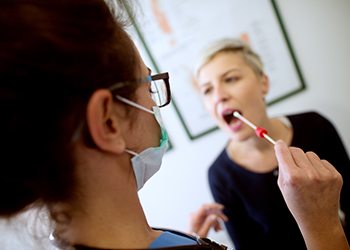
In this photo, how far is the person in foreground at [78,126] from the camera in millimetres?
420

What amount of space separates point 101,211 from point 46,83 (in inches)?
9.2

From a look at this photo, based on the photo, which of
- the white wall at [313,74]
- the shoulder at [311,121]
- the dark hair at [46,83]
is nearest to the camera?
the dark hair at [46,83]

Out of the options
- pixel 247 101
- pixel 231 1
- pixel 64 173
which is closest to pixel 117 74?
pixel 64 173

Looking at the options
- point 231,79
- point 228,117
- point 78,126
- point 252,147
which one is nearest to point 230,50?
point 231,79

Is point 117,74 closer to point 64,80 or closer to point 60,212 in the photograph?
point 64,80

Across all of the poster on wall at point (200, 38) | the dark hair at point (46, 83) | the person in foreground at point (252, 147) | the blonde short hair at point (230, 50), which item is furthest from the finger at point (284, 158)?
the poster on wall at point (200, 38)

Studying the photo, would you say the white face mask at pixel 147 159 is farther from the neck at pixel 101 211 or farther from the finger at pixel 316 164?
the finger at pixel 316 164

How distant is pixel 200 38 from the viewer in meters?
1.45

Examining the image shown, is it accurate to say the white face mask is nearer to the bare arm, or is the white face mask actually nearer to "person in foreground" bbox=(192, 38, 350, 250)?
the bare arm

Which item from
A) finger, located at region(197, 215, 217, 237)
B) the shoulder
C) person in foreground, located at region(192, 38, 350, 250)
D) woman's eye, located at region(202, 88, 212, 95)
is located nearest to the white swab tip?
person in foreground, located at region(192, 38, 350, 250)

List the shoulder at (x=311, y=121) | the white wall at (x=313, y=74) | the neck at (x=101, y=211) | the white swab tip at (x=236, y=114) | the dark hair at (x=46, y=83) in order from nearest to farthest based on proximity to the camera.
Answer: the dark hair at (x=46, y=83), the neck at (x=101, y=211), the white swab tip at (x=236, y=114), the shoulder at (x=311, y=121), the white wall at (x=313, y=74)

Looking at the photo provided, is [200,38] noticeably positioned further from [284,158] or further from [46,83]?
[46,83]

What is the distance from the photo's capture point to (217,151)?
5.11 feet

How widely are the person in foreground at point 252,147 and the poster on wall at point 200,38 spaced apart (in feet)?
0.68
